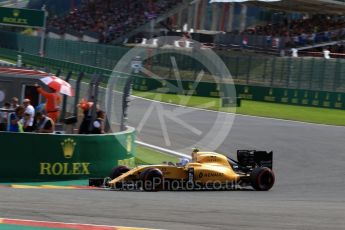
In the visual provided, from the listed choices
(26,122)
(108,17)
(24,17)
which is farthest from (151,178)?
(108,17)

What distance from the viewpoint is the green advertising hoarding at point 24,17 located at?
144ft

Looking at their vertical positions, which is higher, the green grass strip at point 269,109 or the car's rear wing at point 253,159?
the car's rear wing at point 253,159

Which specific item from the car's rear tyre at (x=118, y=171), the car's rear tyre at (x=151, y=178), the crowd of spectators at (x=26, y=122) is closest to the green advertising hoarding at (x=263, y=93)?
the crowd of spectators at (x=26, y=122)

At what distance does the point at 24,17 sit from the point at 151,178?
3403 centimetres

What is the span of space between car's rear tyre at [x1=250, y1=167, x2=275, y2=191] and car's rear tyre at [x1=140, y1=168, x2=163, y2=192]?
74.4 inches

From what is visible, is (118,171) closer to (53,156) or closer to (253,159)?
(53,156)

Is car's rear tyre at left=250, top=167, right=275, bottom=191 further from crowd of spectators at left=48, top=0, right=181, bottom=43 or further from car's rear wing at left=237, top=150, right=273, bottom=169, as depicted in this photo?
crowd of spectators at left=48, top=0, right=181, bottom=43

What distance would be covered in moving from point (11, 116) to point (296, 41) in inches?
1459

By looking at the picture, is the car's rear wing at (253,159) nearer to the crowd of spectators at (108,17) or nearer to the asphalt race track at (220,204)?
the asphalt race track at (220,204)

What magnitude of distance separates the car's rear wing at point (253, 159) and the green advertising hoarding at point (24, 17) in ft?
101

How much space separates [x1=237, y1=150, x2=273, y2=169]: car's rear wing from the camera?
14.0 meters

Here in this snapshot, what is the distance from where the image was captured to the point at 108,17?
69312mm

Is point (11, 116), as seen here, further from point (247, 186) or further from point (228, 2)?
point (228, 2)

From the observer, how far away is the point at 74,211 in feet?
29.3
